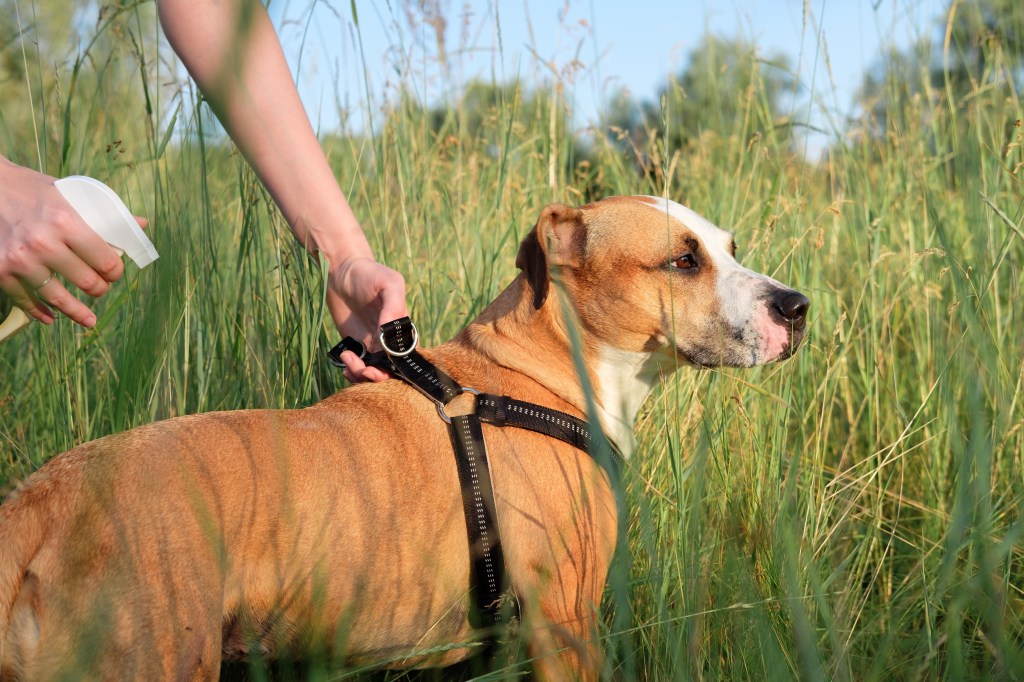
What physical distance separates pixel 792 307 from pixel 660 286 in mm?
408

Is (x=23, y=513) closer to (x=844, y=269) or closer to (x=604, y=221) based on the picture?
(x=604, y=221)

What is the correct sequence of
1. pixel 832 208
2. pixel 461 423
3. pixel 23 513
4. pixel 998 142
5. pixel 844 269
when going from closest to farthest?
pixel 23 513 → pixel 461 423 → pixel 832 208 → pixel 998 142 → pixel 844 269

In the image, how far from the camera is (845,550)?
108 inches

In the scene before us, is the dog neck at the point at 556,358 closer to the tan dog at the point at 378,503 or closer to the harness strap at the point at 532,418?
the tan dog at the point at 378,503

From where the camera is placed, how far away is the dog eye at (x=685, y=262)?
111 inches

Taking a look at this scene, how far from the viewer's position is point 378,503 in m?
2.14

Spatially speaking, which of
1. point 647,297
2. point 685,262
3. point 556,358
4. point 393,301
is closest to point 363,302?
point 393,301

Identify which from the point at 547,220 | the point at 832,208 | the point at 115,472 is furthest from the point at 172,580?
the point at 832,208

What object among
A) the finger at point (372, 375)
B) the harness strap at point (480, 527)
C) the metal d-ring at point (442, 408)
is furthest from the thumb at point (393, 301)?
the harness strap at point (480, 527)

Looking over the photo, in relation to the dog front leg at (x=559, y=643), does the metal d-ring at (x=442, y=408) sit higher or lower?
higher

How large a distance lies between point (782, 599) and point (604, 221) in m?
1.41

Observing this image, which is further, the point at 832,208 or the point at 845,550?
the point at 832,208

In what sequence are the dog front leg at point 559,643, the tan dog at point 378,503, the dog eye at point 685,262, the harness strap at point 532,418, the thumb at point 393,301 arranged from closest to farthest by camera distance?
the tan dog at point 378,503
the dog front leg at point 559,643
the harness strap at point 532,418
the thumb at point 393,301
the dog eye at point 685,262

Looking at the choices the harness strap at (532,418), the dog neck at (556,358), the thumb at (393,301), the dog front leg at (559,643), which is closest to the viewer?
the dog front leg at (559,643)
